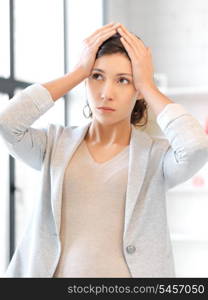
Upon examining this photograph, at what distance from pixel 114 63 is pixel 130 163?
0.23 metres

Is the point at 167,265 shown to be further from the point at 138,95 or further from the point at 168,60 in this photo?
the point at 168,60

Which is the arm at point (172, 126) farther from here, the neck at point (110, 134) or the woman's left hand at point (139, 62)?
the neck at point (110, 134)

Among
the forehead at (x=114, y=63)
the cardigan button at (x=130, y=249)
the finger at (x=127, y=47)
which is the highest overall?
the finger at (x=127, y=47)

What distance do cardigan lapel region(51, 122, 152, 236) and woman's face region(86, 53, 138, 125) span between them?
0.23 ft

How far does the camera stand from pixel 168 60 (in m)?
3.34

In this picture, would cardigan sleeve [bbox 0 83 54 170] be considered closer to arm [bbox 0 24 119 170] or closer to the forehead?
arm [bbox 0 24 119 170]

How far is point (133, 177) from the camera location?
1.16 metres

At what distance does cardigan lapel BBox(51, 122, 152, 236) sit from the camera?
114 centimetres

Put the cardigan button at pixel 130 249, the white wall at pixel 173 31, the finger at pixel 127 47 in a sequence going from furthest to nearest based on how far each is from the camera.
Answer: the white wall at pixel 173 31
the finger at pixel 127 47
the cardigan button at pixel 130 249

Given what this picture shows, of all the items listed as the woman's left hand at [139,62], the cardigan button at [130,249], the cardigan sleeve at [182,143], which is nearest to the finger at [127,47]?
the woman's left hand at [139,62]

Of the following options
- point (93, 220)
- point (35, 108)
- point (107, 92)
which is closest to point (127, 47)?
point (107, 92)

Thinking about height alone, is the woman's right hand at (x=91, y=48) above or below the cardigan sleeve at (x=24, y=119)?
above

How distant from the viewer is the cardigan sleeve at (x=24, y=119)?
1.18 metres

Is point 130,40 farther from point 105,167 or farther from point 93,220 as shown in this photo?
point 93,220
